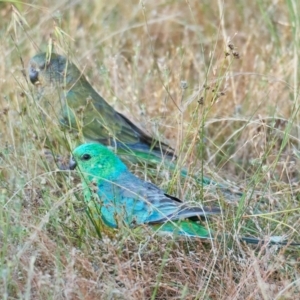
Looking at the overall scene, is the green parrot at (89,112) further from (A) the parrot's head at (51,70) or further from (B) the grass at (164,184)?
(B) the grass at (164,184)

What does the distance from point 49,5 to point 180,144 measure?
8.58 feet

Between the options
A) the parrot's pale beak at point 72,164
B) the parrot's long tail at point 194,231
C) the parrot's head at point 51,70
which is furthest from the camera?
the parrot's head at point 51,70

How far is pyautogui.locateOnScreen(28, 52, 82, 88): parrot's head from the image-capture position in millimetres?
4574

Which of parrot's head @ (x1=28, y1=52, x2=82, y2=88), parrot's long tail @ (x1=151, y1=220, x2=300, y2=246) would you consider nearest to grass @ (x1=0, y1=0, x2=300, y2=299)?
parrot's long tail @ (x1=151, y1=220, x2=300, y2=246)

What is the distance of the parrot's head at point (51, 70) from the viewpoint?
4.57m

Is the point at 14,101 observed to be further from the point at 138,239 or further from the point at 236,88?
the point at 138,239

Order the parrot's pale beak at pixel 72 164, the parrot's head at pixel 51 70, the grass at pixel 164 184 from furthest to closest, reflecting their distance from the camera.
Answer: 1. the parrot's head at pixel 51 70
2. the parrot's pale beak at pixel 72 164
3. the grass at pixel 164 184

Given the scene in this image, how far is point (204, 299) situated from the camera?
10.5 feet

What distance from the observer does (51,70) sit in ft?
15.0

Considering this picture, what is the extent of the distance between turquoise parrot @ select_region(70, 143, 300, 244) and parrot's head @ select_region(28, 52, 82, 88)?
0.83 m

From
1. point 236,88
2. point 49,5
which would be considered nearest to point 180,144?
point 236,88

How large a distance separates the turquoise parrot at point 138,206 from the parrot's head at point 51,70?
829 millimetres

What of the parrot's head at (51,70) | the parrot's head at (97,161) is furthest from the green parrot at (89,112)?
the parrot's head at (97,161)

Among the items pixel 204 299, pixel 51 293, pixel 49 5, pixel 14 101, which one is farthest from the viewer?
pixel 49 5
